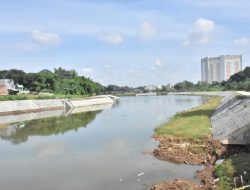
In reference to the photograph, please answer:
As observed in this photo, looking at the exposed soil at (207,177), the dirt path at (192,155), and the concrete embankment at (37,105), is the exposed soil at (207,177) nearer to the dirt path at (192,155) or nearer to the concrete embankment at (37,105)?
the dirt path at (192,155)

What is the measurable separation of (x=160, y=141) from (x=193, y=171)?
26.1 feet

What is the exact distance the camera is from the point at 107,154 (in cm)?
2086

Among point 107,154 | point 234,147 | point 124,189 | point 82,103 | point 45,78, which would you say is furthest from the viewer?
point 45,78

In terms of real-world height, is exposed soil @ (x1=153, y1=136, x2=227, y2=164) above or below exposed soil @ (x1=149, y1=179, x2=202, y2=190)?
above

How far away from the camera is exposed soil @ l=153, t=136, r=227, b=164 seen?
17.7m

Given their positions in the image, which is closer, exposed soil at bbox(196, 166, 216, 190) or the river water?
exposed soil at bbox(196, 166, 216, 190)

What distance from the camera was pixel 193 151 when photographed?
19.0 meters

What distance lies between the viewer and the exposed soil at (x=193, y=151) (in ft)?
58.1

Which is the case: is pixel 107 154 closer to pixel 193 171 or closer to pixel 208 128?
pixel 193 171

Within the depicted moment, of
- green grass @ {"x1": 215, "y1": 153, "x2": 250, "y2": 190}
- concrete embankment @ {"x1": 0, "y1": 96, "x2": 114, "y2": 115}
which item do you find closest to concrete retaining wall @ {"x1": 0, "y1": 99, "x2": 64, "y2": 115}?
concrete embankment @ {"x1": 0, "y1": 96, "x2": 114, "y2": 115}

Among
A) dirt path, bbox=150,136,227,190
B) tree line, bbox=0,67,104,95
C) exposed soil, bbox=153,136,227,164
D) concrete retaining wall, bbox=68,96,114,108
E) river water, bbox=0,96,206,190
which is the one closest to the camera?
dirt path, bbox=150,136,227,190

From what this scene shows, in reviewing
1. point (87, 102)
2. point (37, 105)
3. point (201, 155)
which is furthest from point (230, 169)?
point (87, 102)

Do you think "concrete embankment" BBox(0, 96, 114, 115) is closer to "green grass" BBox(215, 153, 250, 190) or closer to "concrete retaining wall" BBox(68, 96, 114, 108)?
"concrete retaining wall" BBox(68, 96, 114, 108)

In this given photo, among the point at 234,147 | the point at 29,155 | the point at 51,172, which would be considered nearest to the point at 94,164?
the point at 51,172
